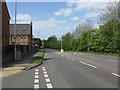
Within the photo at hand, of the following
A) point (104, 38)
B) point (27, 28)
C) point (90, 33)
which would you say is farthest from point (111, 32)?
point (27, 28)

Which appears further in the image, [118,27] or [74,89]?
[118,27]

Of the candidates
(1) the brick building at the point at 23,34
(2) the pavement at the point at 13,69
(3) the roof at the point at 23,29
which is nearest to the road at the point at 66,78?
(2) the pavement at the point at 13,69

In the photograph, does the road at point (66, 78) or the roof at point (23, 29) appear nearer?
the road at point (66, 78)

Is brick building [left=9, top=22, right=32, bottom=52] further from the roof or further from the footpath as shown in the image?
the footpath

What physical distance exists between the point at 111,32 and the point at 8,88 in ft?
130

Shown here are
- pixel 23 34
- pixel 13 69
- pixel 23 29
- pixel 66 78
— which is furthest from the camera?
pixel 23 29

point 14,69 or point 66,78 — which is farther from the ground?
point 66,78

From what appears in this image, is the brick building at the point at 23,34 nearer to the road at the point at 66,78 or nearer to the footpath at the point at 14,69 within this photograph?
the footpath at the point at 14,69

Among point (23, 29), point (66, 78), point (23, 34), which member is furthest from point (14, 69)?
point (23, 29)

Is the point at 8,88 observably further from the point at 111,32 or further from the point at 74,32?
the point at 74,32

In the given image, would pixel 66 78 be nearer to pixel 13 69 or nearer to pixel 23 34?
pixel 13 69

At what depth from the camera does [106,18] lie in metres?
43.1

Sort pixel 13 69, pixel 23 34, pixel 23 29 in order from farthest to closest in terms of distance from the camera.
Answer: pixel 23 29, pixel 23 34, pixel 13 69

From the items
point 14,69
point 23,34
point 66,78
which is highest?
point 23,34
